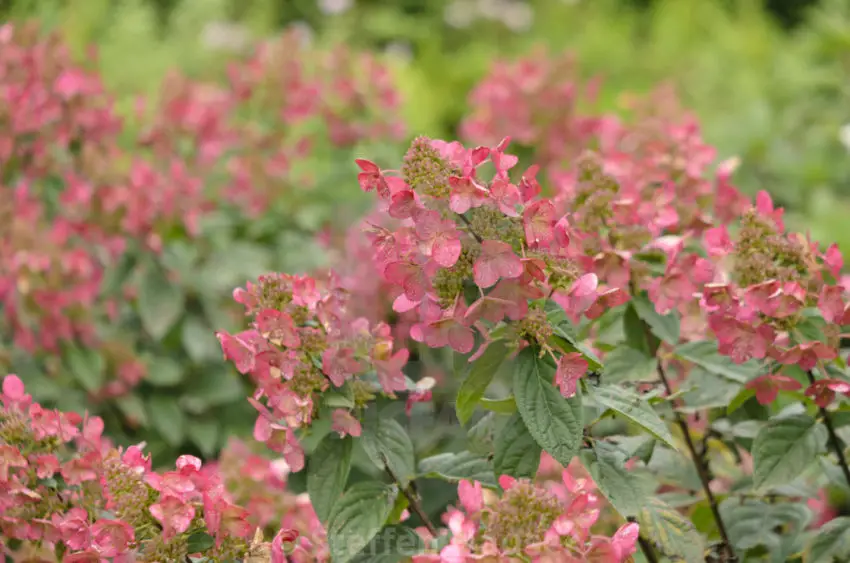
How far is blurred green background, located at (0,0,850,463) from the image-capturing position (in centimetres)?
263

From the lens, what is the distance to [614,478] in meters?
1.17

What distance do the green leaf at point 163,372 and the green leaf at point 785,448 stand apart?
5.52 feet

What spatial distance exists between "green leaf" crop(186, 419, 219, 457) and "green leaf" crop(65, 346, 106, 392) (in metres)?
0.28

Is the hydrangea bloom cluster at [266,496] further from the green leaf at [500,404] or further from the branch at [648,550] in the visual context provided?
the branch at [648,550]

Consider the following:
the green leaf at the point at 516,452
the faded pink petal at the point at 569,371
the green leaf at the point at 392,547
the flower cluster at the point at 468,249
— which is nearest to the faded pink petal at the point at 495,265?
the flower cluster at the point at 468,249

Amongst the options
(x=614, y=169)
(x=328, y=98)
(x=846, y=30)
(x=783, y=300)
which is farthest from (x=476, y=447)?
(x=846, y=30)

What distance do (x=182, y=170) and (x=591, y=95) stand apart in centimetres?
135

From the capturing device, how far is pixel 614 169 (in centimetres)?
162

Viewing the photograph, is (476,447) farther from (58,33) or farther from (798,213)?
(798,213)

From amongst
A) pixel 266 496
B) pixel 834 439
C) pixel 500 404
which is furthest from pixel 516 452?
pixel 266 496

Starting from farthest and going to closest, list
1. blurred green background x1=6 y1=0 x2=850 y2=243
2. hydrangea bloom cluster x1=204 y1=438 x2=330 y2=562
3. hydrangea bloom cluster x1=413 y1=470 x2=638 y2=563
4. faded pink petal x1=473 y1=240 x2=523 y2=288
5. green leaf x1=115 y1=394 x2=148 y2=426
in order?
1. blurred green background x1=6 y1=0 x2=850 y2=243
2. green leaf x1=115 y1=394 x2=148 y2=426
3. hydrangea bloom cluster x1=204 y1=438 x2=330 y2=562
4. faded pink petal x1=473 y1=240 x2=523 y2=288
5. hydrangea bloom cluster x1=413 y1=470 x2=638 y2=563

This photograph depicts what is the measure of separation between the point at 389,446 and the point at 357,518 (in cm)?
10

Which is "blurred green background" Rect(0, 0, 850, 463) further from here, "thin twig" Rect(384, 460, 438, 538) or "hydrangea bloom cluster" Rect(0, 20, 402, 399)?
"thin twig" Rect(384, 460, 438, 538)

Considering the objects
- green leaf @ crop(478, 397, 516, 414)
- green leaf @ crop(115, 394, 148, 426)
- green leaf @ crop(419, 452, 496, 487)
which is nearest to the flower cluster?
green leaf @ crop(478, 397, 516, 414)
